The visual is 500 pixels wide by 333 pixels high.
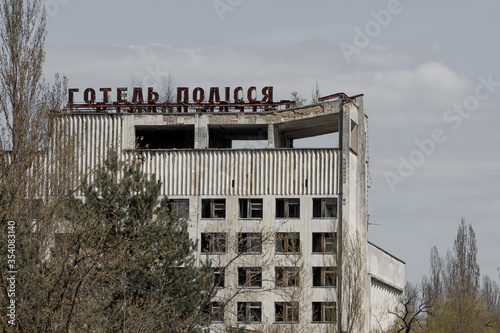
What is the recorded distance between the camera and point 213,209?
6141 centimetres

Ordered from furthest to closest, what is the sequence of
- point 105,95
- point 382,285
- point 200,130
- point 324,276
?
point 382,285, point 105,95, point 200,130, point 324,276

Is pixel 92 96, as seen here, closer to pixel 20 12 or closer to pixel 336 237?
pixel 336 237

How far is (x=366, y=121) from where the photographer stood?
66.2 metres

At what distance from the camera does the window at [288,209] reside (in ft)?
201

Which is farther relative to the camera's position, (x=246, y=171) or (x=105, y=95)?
(x=105, y=95)

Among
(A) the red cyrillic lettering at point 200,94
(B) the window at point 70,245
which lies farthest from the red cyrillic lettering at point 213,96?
(B) the window at point 70,245

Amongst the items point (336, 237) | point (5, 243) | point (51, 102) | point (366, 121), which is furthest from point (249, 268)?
point (5, 243)

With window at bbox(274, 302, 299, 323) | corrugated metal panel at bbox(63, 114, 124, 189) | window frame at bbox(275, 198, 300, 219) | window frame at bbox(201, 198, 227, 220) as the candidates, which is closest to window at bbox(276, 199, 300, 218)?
window frame at bbox(275, 198, 300, 219)

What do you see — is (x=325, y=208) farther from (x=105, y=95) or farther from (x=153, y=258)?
(x=153, y=258)

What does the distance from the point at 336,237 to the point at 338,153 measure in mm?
5929

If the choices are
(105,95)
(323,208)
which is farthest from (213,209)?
(105,95)

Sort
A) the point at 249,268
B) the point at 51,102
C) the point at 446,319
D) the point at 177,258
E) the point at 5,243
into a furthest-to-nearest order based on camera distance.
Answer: the point at 446,319 < the point at 249,268 < the point at 177,258 < the point at 51,102 < the point at 5,243

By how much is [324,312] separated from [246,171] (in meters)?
11.0

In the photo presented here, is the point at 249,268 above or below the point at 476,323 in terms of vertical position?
above
